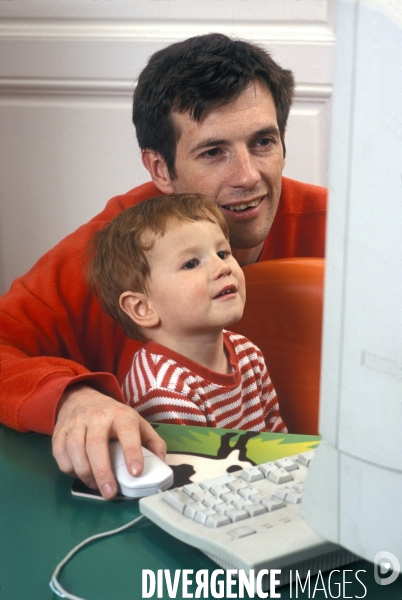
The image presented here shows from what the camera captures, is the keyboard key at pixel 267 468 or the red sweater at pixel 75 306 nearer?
the keyboard key at pixel 267 468

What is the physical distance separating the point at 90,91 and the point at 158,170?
1.30 ft

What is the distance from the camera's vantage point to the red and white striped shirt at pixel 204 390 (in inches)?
38.9

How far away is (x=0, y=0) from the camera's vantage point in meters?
1.52

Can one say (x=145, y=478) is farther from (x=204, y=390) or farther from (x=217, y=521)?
(x=204, y=390)

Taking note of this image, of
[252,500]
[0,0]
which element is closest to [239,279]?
[252,500]

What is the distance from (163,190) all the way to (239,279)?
1.36ft

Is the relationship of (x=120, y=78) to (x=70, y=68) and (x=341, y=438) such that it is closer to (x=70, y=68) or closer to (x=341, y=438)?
(x=70, y=68)

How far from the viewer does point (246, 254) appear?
1.41m

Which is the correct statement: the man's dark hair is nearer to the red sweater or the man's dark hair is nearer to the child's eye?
the red sweater

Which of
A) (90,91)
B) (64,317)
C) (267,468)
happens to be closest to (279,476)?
(267,468)

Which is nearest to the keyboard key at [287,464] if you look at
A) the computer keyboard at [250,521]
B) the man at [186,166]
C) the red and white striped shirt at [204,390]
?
the computer keyboard at [250,521]

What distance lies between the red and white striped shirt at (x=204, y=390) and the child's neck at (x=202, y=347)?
0.02 meters

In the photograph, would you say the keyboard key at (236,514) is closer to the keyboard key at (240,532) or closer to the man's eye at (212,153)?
the keyboard key at (240,532)

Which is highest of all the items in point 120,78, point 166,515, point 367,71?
point 120,78
